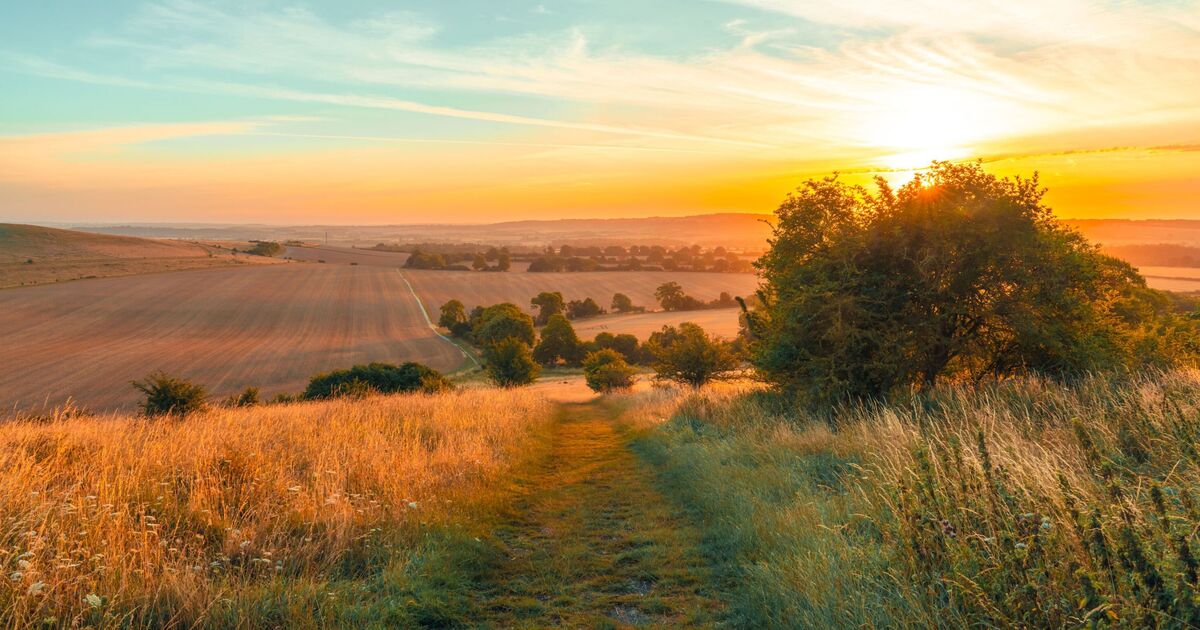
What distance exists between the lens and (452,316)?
7919cm

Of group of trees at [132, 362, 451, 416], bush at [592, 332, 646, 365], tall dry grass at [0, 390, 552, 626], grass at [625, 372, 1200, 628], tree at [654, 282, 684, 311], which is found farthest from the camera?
tree at [654, 282, 684, 311]

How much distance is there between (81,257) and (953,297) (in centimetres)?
12485

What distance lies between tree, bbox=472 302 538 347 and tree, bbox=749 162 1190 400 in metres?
51.6

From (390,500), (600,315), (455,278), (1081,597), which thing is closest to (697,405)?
(390,500)

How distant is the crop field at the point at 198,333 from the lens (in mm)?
44219

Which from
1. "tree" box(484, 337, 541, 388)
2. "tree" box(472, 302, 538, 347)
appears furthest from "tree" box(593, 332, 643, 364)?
"tree" box(484, 337, 541, 388)

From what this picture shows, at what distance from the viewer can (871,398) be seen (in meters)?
14.6

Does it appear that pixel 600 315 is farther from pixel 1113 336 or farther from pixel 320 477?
pixel 320 477

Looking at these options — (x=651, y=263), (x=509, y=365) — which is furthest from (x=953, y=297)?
(x=651, y=263)

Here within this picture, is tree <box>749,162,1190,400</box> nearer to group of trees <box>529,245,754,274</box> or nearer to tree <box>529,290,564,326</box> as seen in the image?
tree <box>529,290,564,326</box>

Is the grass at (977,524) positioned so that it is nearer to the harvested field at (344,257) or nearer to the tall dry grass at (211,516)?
the tall dry grass at (211,516)

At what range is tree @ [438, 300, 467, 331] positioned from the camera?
78562mm

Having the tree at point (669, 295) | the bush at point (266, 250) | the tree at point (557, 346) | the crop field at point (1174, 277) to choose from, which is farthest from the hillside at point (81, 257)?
the crop field at point (1174, 277)

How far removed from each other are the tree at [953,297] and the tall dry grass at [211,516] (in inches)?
356
